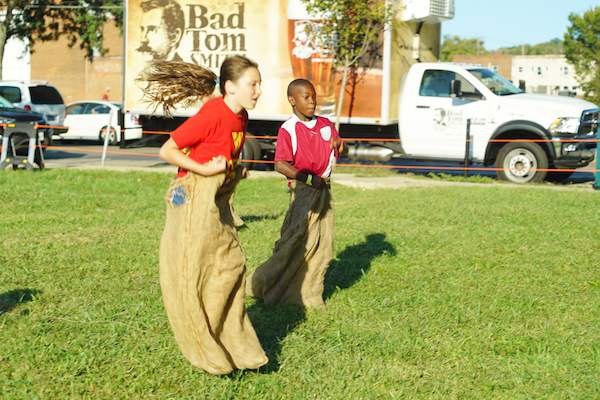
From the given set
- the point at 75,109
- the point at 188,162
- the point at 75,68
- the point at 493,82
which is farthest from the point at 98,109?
the point at 75,68

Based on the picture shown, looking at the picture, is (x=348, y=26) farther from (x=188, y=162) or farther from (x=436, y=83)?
(x=188, y=162)

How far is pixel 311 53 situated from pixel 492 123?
12.9ft

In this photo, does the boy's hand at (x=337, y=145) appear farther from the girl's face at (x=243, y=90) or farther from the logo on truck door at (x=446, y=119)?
the logo on truck door at (x=446, y=119)

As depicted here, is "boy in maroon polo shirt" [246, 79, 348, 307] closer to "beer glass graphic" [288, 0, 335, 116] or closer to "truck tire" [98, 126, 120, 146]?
"beer glass graphic" [288, 0, 335, 116]

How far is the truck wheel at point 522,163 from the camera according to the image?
12.5 metres

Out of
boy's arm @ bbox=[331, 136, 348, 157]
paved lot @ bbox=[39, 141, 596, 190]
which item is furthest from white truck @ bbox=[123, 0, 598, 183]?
boy's arm @ bbox=[331, 136, 348, 157]

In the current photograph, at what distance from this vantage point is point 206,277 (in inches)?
141

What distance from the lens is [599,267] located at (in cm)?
645

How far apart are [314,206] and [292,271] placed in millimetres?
526

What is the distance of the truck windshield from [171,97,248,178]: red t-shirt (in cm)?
1042

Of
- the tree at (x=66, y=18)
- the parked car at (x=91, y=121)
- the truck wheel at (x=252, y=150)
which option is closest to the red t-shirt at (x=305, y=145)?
the truck wheel at (x=252, y=150)

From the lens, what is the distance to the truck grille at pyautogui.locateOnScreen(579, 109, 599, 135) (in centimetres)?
1226

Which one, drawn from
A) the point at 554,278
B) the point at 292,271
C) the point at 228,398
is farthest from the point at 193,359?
the point at 554,278

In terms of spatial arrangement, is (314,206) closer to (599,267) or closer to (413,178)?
(599,267)
